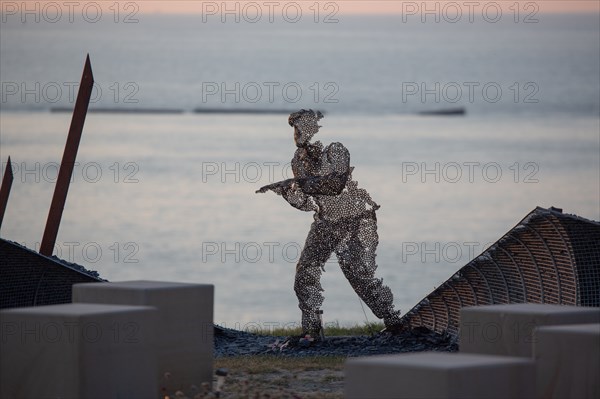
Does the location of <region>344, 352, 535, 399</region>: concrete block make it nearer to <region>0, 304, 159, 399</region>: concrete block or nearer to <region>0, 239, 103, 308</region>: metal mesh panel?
<region>0, 304, 159, 399</region>: concrete block

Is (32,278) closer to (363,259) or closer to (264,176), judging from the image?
(363,259)

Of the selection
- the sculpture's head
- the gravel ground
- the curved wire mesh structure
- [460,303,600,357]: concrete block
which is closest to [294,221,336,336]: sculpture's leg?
the gravel ground

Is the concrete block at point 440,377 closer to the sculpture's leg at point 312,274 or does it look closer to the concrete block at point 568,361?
the concrete block at point 568,361

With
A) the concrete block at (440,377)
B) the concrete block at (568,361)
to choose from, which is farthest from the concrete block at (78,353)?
the concrete block at (568,361)

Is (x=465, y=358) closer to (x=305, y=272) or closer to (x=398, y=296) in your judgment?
(x=305, y=272)

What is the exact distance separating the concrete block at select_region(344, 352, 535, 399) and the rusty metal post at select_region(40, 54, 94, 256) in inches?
301

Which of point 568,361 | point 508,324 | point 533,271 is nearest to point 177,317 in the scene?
point 508,324

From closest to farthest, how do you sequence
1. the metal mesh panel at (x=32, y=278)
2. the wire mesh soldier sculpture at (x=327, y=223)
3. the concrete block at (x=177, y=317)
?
the concrete block at (x=177, y=317) < the metal mesh panel at (x=32, y=278) < the wire mesh soldier sculpture at (x=327, y=223)

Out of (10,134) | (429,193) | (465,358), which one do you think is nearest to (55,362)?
(465,358)

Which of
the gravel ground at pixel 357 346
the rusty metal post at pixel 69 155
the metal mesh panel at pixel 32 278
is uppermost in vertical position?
the rusty metal post at pixel 69 155

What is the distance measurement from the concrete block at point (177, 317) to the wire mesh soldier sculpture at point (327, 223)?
362 cm

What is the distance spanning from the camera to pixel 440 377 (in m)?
8.88

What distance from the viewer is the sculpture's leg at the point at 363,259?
15.6 metres

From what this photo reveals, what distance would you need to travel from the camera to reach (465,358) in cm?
953
